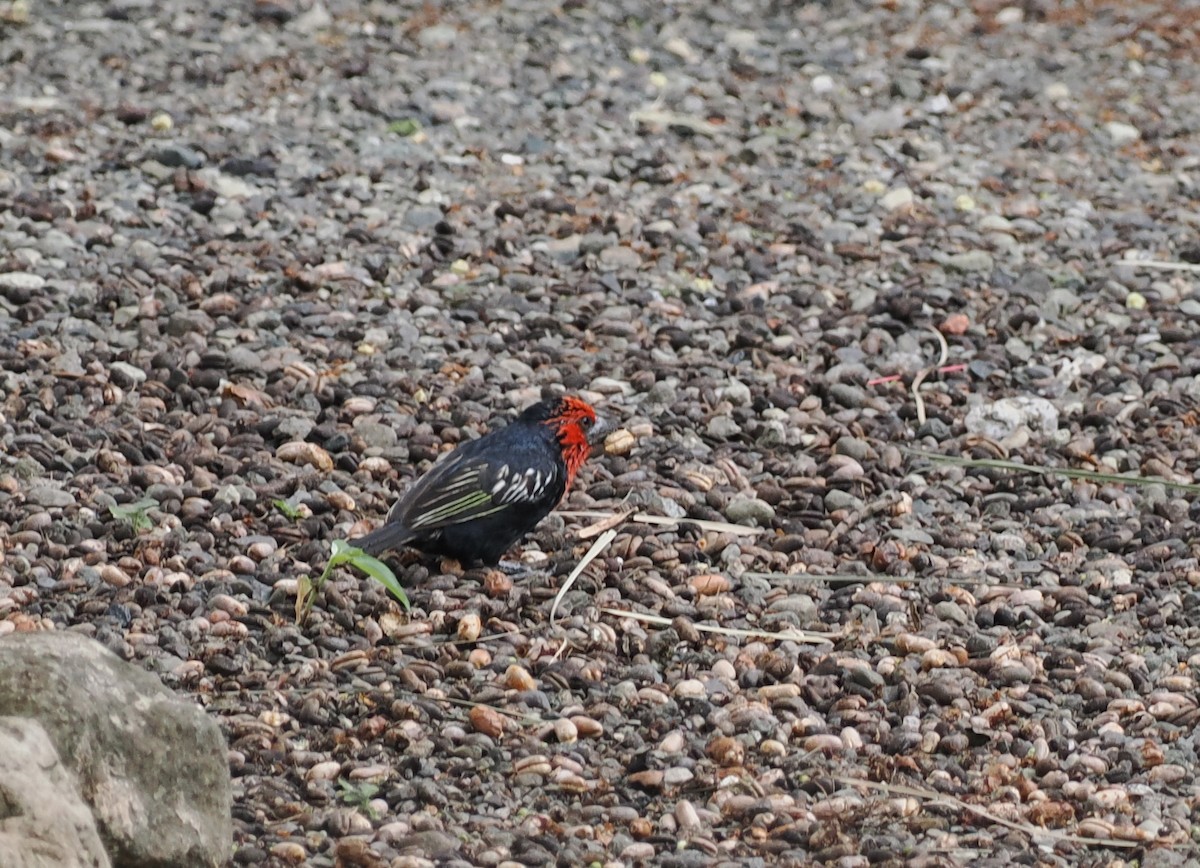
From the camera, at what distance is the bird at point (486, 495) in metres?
5.66

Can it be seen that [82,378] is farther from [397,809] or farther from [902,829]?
[902,829]

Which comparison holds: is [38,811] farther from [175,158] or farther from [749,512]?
[175,158]

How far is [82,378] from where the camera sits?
6.71 meters

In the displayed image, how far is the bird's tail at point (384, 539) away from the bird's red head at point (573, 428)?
68 cm

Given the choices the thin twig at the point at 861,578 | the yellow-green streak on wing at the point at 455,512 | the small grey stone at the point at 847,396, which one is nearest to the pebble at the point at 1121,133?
the small grey stone at the point at 847,396

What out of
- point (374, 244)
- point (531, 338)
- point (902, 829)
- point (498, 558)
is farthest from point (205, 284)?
point (902, 829)

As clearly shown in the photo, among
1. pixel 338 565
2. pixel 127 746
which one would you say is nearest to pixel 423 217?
pixel 338 565

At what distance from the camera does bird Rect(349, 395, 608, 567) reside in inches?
223

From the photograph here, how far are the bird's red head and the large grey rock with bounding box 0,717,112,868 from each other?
8.78 feet

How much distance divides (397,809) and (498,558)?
1476mm

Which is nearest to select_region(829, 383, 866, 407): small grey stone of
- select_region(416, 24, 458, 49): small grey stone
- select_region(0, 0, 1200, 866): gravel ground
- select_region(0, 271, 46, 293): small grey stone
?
select_region(0, 0, 1200, 866): gravel ground

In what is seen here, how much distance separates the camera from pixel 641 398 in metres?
7.12

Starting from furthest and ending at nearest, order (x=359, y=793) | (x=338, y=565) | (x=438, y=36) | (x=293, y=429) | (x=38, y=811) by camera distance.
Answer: (x=438, y=36) < (x=293, y=429) < (x=338, y=565) < (x=359, y=793) < (x=38, y=811)

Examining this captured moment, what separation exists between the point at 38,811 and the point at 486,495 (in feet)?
8.02
